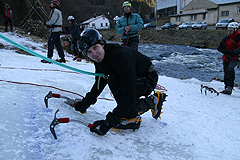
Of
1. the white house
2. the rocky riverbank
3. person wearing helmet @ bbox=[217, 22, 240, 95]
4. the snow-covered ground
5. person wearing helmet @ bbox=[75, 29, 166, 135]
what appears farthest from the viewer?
the white house

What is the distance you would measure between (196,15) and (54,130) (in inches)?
1859

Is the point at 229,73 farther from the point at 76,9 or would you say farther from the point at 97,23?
the point at 76,9

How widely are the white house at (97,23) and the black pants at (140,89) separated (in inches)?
2426

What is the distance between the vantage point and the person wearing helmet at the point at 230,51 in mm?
4425

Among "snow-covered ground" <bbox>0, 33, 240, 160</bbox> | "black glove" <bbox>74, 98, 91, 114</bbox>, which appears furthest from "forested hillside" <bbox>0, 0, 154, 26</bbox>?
"black glove" <bbox>74, 98, 91, 114</bbox>

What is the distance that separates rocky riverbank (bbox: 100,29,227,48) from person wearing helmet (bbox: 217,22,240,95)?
1779 centimetres

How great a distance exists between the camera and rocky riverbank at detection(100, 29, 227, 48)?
71.3ft

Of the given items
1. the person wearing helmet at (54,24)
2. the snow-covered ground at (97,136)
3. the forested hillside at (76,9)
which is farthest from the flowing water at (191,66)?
the forested hillside at (76,9)

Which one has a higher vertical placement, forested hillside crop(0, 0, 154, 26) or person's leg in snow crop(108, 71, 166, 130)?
forested hillside crop(0, 0, 154, 26)

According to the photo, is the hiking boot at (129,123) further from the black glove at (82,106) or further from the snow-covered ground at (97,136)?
the black glove at (82,106)

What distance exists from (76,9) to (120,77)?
219 feet

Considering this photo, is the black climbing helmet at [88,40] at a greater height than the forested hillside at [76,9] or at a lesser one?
lesser

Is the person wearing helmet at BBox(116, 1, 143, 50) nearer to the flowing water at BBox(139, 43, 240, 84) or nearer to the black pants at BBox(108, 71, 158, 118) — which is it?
the black pants at BBox(108, 71, 158, 118)

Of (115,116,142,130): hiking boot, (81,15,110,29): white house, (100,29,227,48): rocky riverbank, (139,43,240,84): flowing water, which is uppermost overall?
(81,15,110,29): white house
